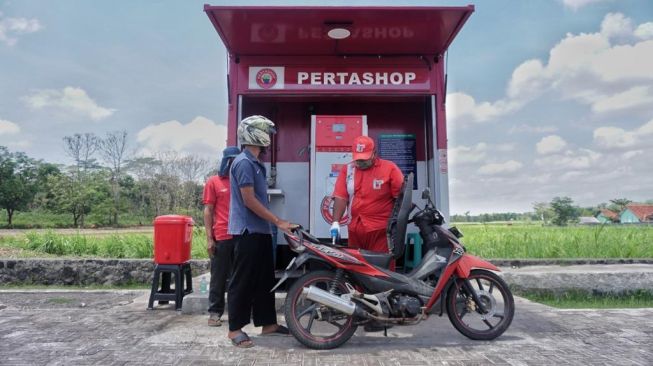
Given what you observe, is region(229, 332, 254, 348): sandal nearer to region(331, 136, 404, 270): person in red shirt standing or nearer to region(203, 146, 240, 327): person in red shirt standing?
region(203, 146, 240, 327): person in red shirt standing

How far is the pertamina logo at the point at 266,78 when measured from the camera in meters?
5.36

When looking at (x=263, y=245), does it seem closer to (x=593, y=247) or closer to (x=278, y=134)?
(x=278, y=134)

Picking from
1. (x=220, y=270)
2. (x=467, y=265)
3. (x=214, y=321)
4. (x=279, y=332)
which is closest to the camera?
(x=467, y=265)

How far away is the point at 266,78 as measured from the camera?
17.6 ft

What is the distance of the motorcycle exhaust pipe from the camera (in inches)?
148

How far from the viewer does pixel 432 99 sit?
5.33 meters

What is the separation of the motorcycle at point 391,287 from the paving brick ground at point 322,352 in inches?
8.0

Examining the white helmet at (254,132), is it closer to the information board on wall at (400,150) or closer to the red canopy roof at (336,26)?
the red canopy roof at (336,26)

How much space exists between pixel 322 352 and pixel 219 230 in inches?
71.3

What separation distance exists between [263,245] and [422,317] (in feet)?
5.03

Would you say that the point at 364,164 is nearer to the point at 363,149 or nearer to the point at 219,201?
the point at 363,149

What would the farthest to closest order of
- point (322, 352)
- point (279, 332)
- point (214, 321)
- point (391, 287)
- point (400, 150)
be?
point (400, 150) < point (214, 321) < point (279, 332) < point (391, 287) < point (322, 352)

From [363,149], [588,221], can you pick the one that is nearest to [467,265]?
[363,149]

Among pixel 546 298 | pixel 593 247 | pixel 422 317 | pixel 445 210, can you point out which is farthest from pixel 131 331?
pixel 593 247
